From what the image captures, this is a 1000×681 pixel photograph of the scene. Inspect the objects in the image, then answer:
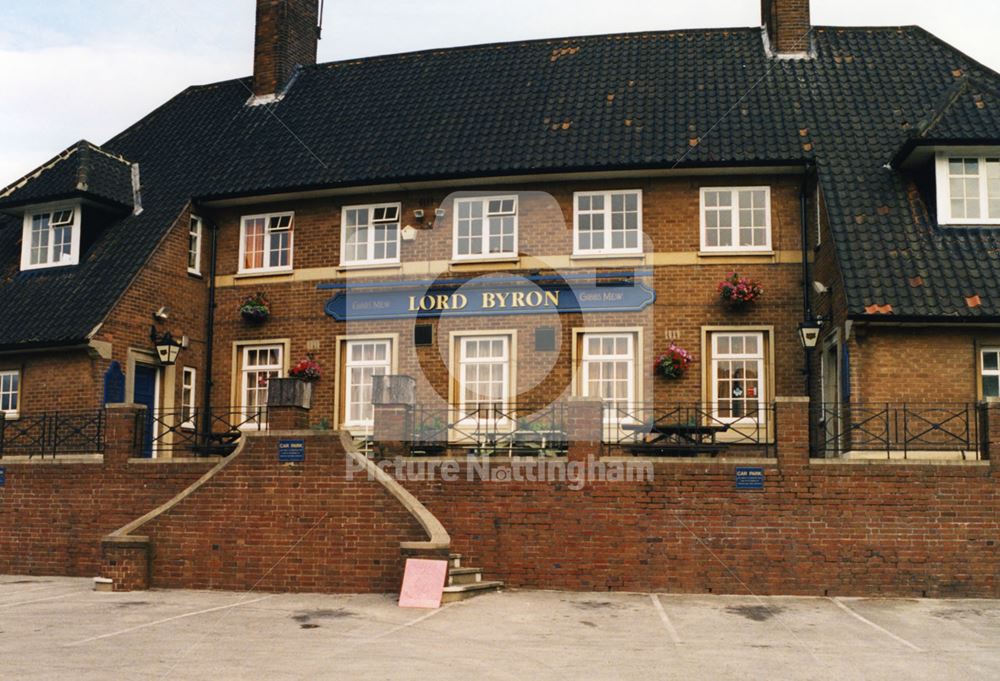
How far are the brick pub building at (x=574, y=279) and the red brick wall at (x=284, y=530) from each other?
0.54ft

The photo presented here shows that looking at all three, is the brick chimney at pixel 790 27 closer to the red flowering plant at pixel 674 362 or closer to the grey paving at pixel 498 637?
the red flowering plant at pixel 674 362

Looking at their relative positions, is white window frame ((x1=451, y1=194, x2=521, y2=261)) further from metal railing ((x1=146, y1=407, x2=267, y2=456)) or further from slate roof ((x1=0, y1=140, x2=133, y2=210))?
slate roof ((x1=0, y1=140, x2=133, y2=210))

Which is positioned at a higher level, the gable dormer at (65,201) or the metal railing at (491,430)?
the gable dormer at (65,201)

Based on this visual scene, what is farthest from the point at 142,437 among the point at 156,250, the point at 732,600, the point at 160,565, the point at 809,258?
the point at 809,258

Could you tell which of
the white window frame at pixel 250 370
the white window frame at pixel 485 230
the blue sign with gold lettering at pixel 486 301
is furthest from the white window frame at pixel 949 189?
the white window frame at pixel 250 370

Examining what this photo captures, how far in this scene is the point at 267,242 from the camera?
24.4m

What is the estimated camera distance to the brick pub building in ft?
57.5

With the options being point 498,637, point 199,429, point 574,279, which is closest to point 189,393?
point 199,429

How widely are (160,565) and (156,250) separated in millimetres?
7971

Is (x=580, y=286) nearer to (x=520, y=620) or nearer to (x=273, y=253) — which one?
(x=273, y=253)

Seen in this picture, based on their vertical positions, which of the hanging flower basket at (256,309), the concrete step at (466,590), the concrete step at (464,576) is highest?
the hanging flower basket at (256,309)

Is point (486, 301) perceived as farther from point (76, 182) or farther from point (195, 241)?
point (76, 182)

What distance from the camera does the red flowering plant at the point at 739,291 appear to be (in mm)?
21094

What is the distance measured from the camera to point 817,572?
16.5m
